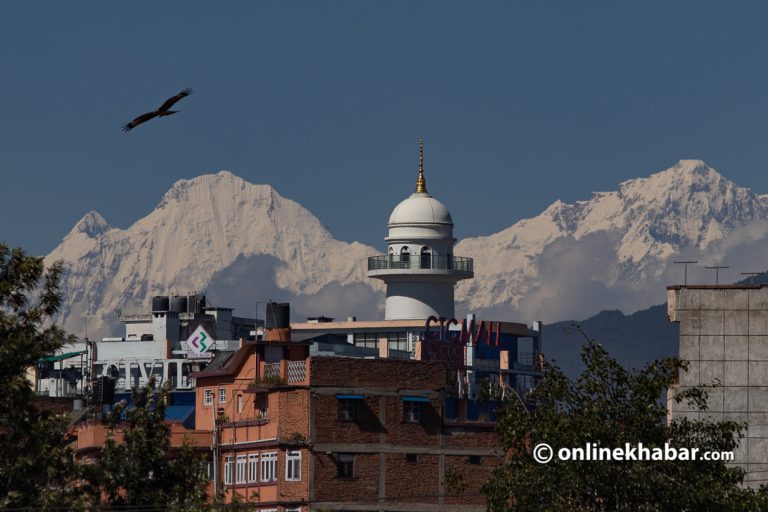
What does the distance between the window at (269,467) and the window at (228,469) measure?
126 inches

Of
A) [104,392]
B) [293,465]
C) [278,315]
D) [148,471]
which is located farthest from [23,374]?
[104,392]

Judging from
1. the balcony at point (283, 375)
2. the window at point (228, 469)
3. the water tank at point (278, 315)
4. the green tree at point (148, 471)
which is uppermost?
the water tank at point (278, 315)

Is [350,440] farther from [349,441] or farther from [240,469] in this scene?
[240,469]

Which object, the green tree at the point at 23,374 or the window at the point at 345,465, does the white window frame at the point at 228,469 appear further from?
the green tree at the point at 23,374

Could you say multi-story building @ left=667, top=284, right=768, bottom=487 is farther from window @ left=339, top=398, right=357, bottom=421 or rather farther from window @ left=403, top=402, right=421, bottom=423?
window @ left=339, top=398, right=357, bottom=421

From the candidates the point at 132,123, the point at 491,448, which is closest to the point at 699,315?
the point at 491,448

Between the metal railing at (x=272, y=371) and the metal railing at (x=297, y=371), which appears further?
the metal railing at (x=272, y=371)

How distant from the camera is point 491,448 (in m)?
126

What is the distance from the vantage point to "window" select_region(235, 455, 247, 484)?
12228 centimetres

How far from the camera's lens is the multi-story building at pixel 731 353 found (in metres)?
108

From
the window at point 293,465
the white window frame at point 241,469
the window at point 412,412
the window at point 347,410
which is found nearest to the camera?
the window at point 293,465

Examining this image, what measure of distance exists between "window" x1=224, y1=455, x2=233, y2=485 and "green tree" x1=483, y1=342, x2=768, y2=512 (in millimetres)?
49936

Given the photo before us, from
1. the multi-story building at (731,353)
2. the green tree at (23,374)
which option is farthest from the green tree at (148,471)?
the multi-story building at (731,353)

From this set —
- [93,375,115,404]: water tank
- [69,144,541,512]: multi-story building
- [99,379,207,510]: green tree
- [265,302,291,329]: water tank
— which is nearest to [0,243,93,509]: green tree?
[99,379,207,510]: green tree
